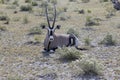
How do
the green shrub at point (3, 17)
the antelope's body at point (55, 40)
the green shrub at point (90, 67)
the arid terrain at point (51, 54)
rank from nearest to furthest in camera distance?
the green shrub at point (90, 67), the arid terrain at point (51, 54), the antelope's body at point (55, 40), the green shrub at point (3, 17)

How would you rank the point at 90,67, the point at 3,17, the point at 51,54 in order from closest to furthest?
1. the point at 90,67
2. the point at 51,54
3. the point at 3,17

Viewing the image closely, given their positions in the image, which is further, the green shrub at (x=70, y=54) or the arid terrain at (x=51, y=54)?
the green shrub at (x=70, y=54)

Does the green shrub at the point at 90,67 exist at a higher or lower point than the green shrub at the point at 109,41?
higher

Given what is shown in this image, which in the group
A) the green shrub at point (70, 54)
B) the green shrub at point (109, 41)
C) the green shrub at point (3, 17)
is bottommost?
the green shrub at point (3, 17)

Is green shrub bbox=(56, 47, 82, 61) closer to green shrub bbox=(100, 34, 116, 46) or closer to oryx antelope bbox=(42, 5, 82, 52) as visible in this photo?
oryx antelope bbox=(42, 5, 82, 52)

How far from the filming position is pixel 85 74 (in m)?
11.0

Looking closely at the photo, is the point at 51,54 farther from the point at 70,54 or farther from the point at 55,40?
the point at 70,54

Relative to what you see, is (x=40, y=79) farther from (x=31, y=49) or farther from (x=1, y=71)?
(x=31, y=49)

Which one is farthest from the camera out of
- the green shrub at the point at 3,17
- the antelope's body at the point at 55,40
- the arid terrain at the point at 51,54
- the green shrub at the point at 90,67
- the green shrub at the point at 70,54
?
the green shrub at the point at 3,17

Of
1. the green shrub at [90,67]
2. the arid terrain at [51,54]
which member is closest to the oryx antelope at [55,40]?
the arid terrain at [51,54]

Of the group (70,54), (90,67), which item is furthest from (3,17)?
(90,67)

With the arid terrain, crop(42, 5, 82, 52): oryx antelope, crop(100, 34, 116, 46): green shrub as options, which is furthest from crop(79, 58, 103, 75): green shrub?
crop(100, 34, 116, 46): green shrub

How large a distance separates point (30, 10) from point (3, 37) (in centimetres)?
1076

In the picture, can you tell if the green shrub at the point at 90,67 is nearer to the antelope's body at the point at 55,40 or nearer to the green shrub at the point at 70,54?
the green shrub at the point at 70,54
